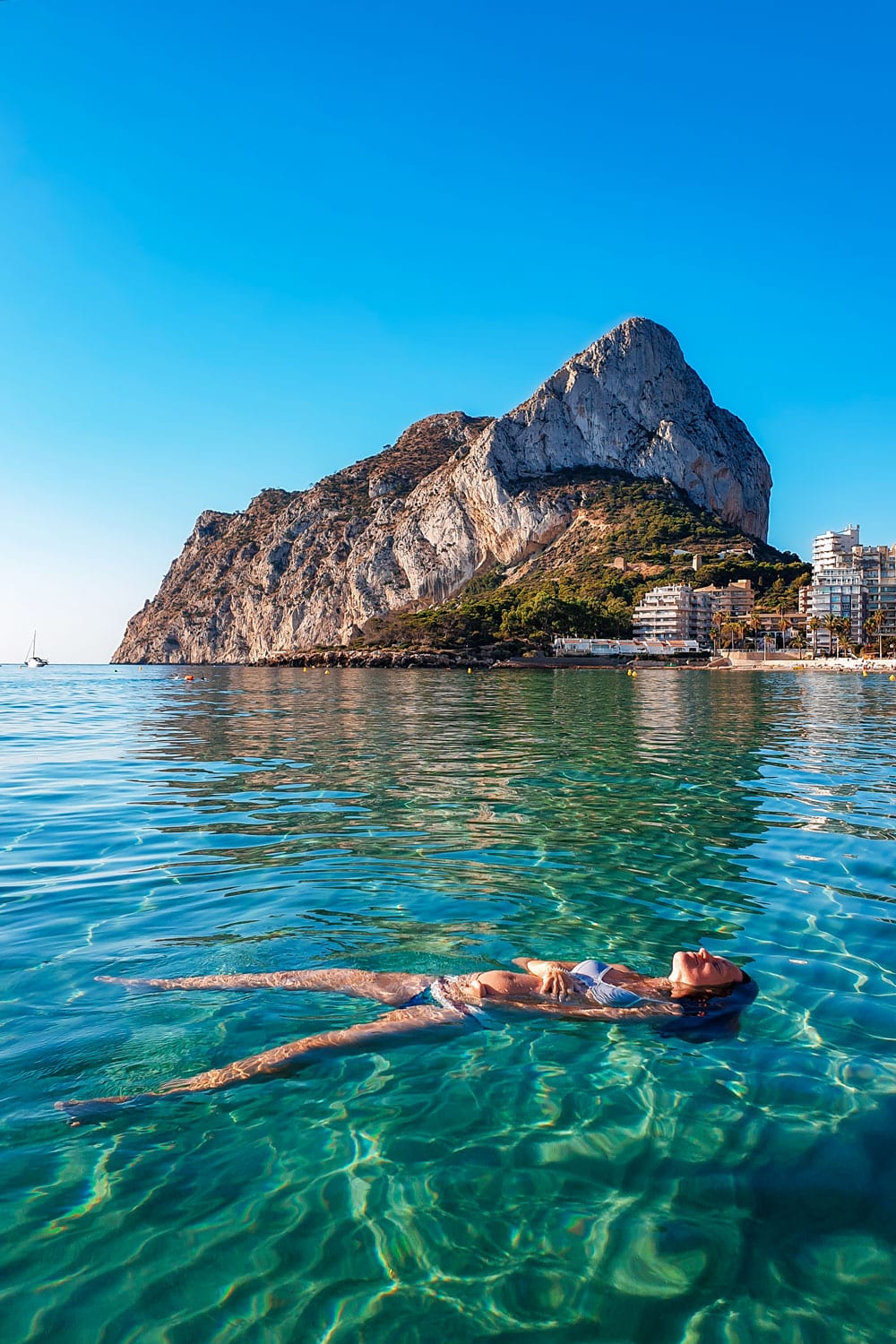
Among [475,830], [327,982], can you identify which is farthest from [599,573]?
[327,982]

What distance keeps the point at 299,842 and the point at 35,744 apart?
15.2 metres

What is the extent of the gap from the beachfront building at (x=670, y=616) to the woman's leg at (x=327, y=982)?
5300 inches

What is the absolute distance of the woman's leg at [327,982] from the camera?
5262 millimetres

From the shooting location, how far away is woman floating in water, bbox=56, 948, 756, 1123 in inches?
196

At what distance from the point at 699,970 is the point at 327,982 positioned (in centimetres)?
250

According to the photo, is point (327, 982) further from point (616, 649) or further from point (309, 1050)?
point (616, 649)

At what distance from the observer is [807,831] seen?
10.5 metres

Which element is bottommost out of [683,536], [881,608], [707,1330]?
[707,1330]

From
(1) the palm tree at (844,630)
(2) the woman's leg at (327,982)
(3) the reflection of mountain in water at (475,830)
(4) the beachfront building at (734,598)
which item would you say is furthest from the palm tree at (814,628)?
(2) the woman's leg at (327,982)

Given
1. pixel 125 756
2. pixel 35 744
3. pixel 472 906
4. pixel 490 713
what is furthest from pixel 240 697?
pixel 472 906

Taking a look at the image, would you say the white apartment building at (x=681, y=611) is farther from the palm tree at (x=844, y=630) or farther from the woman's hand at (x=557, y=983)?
the woman's hand at (x=557, y=983)

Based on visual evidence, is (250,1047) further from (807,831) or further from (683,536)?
(683,536)

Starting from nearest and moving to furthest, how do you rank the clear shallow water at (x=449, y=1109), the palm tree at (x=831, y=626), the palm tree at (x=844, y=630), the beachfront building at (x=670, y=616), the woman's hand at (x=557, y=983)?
the clear shallow water at (x=449, y=1109), the woman's hand at (x=557, y=983), the palm tree at (x=831, y=626), the palm tree at (x=844, y=630), the beachfront building at (x=670, y=616)

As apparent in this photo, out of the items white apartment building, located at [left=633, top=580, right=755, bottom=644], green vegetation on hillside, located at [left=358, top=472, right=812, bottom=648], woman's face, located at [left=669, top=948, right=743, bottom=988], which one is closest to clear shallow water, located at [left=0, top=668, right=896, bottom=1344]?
woman's face, located at [left=669, top=948, right=743, bottom=988]
